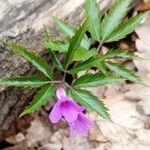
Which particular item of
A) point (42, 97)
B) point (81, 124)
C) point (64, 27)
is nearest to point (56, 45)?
point (64, 27)

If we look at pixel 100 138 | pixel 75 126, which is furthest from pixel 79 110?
pixel 100 138

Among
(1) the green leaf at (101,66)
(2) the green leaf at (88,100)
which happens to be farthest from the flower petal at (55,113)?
(1) the green leaf at (101,66)

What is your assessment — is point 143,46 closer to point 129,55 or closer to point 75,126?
point 129,55

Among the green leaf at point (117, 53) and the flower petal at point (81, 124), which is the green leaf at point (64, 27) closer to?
the green leaf at point (117, 53)

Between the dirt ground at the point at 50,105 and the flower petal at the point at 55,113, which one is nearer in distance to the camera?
the flower petal at the point at 55,113

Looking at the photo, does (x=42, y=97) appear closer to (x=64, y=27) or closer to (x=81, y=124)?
(x=81, y=124)
